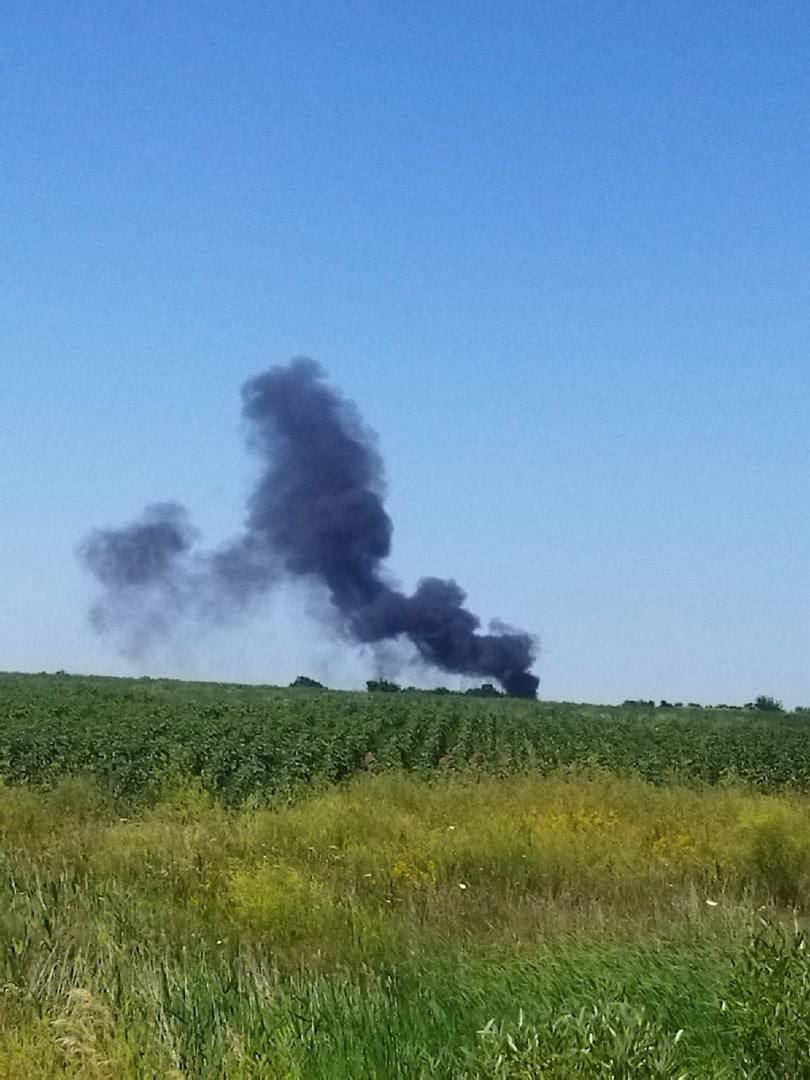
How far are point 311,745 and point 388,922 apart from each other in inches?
794

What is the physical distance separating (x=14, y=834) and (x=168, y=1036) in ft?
40.9

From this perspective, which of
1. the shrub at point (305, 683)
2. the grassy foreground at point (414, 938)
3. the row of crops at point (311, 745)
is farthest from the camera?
the shrub at point (305, 683)

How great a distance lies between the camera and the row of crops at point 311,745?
2752cm

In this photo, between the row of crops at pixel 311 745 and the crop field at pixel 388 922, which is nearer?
the crop field at pixel 388 922

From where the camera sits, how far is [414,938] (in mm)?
11055

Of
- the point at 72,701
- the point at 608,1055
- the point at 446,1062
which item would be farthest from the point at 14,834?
the point at 72,701

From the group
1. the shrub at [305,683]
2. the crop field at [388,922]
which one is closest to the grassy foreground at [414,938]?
the crop field at [388,922]

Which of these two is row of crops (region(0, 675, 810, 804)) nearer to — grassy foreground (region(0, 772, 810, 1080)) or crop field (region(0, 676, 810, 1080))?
crop field (region(0, 676, 810, 1080))

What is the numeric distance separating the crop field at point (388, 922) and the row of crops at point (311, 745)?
10.4 inches

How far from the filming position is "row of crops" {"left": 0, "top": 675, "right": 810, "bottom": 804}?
2752 centimetres

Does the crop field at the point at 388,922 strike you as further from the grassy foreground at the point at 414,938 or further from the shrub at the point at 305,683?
the shrub at the point at 305,683

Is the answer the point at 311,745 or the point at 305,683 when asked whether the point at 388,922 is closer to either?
the point at 311,745

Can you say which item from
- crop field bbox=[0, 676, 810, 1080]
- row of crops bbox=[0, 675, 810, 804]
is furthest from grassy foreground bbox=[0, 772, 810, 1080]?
row of crops bbox=[0, 675, 810, 804]

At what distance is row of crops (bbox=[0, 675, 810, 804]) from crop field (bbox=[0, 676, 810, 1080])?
10.4 inches
